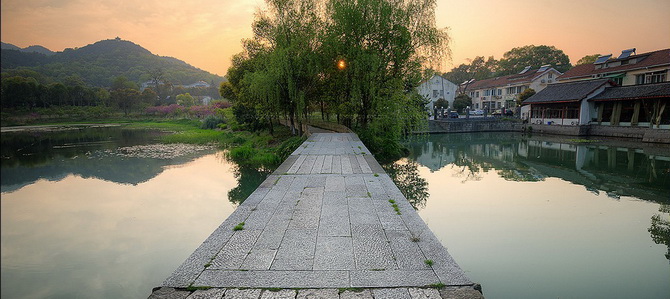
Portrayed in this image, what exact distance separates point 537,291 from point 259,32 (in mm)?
17948

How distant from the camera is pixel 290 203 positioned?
205 inches

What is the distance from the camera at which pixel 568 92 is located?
27.8 m

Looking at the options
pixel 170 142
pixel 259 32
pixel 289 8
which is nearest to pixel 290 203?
pixel 289 8

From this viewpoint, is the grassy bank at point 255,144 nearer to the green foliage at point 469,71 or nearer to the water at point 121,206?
the water at point 121,206

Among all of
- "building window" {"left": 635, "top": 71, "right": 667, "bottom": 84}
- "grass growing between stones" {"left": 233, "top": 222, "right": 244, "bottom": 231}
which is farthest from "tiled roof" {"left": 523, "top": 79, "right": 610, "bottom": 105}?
"grass growing between stones" {"left": 233, "top": 222, "right": 244, "bottom": 231}

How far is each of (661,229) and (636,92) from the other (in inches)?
883

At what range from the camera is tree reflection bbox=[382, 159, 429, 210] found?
29.7 feet

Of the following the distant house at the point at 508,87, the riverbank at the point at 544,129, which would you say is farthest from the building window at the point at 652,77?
the distant house at the point at 508,87

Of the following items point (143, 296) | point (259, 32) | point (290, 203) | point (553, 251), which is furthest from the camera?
point (259, 32)

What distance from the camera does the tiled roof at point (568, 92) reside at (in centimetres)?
2611

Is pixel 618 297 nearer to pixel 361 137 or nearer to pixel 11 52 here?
pixel 11 52

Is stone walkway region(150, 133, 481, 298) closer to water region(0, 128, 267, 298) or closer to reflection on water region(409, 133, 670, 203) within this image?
water region(0, 128, 267, 298)

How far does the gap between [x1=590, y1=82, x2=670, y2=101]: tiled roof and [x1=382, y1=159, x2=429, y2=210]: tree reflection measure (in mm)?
18385

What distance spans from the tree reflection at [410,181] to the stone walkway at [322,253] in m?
3.60
